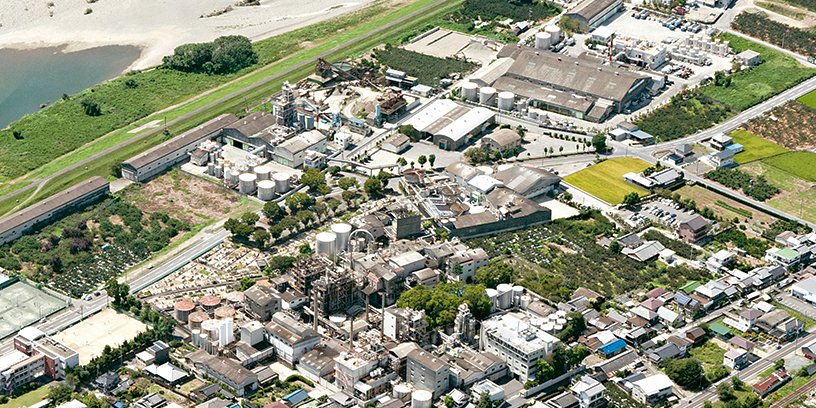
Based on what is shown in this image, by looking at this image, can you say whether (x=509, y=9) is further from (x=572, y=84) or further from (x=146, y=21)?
(x=146, y=21)

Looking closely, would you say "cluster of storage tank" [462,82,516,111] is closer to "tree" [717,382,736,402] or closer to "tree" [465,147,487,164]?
"tree" [465,147,487,164]

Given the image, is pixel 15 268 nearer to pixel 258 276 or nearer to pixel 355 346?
pixel 258 276

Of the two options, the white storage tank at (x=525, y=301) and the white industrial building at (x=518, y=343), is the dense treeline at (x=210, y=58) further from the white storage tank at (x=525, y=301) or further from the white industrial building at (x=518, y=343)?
the white industrial building at (x=518, y=343)

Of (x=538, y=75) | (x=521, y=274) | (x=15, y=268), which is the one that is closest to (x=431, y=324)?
(x=521, y=274)

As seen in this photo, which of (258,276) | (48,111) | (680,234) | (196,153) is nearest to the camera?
(258,276)

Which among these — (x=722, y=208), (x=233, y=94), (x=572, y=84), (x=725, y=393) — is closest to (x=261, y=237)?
(x=233, y=94)

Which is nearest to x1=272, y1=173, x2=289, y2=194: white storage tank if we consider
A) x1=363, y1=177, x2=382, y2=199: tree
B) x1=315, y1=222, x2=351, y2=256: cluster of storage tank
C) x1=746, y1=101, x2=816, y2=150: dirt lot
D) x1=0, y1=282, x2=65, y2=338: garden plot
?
x1=363, y1=177, x2=382, y2=199: tree
